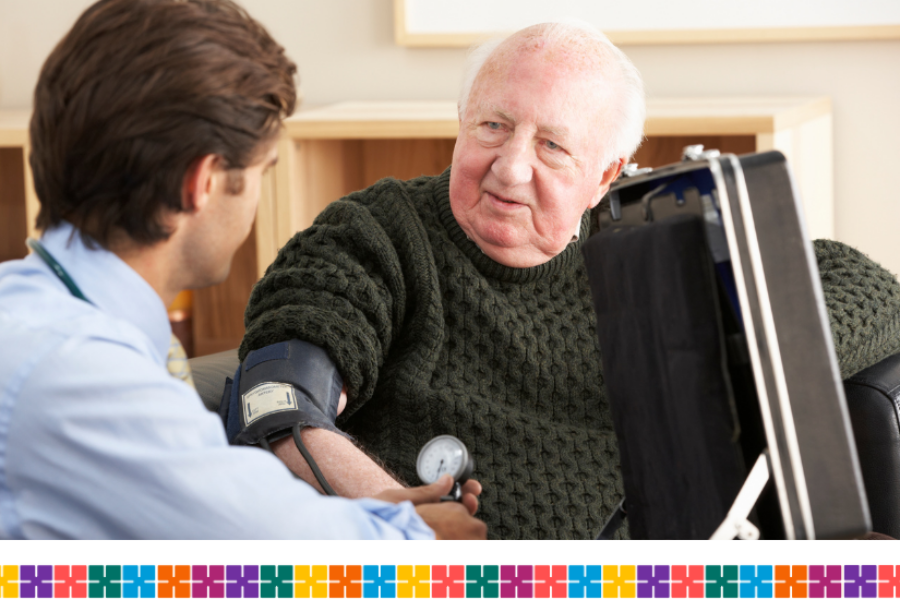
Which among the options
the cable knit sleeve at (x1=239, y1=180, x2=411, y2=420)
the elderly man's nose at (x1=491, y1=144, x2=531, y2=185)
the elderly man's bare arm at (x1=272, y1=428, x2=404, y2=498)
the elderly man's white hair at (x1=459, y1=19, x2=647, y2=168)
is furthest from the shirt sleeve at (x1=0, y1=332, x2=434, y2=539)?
the elderly man's white hair at (x1=459, y1=19, x2=647, y2=168)

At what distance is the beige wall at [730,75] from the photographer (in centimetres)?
255

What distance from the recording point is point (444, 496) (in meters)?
0.90

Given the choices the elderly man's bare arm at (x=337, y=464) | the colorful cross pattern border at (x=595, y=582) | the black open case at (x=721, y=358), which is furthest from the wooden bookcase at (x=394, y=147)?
the colorful cross pattern border at (x=595, y=582)

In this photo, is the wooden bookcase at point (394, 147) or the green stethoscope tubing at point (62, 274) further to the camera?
the wooden bookcase at point (394, 147)

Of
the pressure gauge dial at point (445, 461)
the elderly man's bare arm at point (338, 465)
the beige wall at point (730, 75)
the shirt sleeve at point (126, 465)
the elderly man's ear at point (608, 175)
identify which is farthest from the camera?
the beige wall at point (730, 75)

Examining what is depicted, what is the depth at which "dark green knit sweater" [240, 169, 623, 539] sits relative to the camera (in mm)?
1323

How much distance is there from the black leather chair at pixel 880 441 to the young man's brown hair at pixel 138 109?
111 cm

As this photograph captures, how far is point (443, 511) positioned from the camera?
2.80 ft

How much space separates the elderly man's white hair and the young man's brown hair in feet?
2.40

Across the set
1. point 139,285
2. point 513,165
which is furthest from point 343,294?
point 139,285

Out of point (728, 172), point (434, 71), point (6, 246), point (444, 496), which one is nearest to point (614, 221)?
point (728, 172)

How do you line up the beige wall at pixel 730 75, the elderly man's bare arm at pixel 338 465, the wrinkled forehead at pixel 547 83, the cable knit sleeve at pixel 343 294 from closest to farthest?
the elderly man's bare arm at pixel 338 465, the cable knit sleeve at pixel 343 294, the wrinkled forehead at pixel 547 83, the beige wall at pixel 730 75

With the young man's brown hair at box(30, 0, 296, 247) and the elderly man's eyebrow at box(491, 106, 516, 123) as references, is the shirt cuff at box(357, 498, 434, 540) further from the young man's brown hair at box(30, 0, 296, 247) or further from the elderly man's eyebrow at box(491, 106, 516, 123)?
the elderly man's eyebrow at box(491, 106, 516, 123)

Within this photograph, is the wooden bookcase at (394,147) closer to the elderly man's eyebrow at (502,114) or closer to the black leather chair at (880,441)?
the black leather chair at (880,441)
